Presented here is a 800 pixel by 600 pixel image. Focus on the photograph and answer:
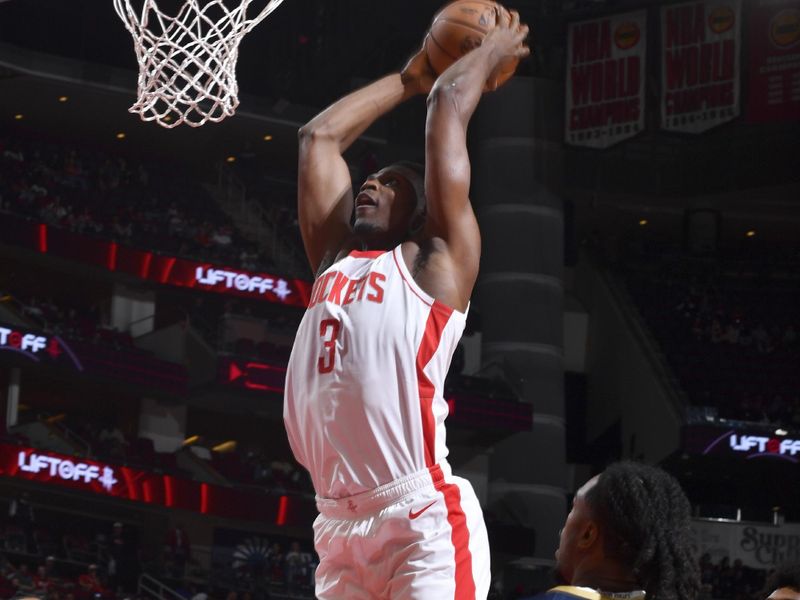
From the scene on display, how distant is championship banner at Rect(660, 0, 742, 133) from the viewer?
874 inches

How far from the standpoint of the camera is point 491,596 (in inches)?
765

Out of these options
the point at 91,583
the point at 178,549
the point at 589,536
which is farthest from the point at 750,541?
the point at 589,536

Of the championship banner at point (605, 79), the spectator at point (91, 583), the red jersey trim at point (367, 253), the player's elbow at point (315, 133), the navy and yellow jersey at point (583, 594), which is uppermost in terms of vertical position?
the championship banner at point (605, 79)

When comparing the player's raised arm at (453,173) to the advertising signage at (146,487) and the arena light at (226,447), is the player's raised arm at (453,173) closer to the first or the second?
the advertising signage at (146,487)

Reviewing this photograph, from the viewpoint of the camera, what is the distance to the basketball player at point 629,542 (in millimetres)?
2527

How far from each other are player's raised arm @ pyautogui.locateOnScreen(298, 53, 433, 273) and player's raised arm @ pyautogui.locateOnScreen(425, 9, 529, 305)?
1.36 ft

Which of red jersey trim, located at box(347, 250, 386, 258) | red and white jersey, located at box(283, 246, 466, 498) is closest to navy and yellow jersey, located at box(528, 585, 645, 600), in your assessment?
red and white jersey, located at box(283, 246, 466, 498)

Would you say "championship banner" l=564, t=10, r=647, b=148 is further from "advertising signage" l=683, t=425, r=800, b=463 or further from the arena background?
"advertising signage" l=683, t=425, r=800, b=463

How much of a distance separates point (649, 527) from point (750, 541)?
900 inches

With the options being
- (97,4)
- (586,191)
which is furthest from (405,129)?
(97,4)

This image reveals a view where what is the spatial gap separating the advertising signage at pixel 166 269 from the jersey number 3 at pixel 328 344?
61.8 ft

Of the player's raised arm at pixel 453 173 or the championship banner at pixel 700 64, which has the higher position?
the championship banner at pixel 700 64

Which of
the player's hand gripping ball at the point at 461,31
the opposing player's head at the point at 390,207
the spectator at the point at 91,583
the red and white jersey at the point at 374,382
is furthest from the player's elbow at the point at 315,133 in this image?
the spectator at the point at 91,583

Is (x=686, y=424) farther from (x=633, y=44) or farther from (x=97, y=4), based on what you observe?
(x=97, y=4)
